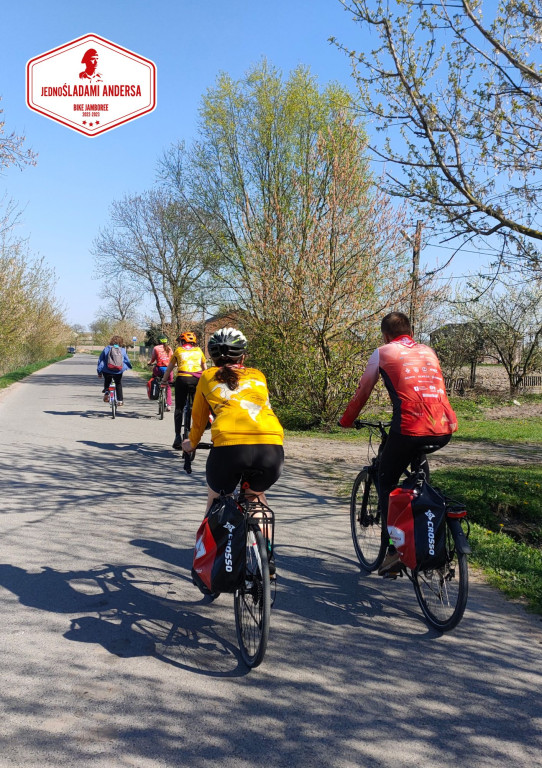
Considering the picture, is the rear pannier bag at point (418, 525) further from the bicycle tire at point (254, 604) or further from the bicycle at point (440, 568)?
the bicycle tire at point (254, 604)

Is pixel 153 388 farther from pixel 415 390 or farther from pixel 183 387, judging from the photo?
Answer: pixel 415 390

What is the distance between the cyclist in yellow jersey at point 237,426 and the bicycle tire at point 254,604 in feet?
1.09

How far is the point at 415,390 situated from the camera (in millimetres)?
4379

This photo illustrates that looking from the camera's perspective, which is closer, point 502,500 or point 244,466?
point 244,466

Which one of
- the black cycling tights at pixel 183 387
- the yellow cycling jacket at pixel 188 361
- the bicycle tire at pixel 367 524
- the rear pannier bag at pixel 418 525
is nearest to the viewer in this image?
the rear pannier bag at pixel 418 525

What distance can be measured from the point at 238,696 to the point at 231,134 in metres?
21.6

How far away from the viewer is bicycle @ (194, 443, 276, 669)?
3480 mm

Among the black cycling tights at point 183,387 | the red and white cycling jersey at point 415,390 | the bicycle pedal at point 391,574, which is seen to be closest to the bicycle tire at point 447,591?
the bicycle pedal at point 391,574

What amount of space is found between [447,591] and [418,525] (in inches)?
15.7

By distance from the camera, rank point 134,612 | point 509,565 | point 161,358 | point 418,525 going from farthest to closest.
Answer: point 161,358 < point 509,565 < point 134,612 < point 418,525

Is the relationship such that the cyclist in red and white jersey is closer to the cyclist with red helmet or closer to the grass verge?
the grass verge

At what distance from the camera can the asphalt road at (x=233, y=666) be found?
283cm

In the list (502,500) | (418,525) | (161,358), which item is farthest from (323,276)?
(418,525)

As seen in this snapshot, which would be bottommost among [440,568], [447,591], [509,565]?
[509,565]
